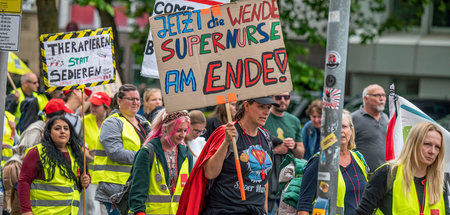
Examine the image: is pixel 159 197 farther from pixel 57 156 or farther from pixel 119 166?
pixel 119 166

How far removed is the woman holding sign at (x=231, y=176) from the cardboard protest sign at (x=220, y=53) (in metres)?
0.24

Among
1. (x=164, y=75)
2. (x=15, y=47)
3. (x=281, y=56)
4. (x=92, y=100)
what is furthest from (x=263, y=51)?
(x=92, y=100)

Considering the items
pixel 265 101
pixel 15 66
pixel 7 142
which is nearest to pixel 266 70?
pixel 265 101

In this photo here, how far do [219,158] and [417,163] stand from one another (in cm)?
138

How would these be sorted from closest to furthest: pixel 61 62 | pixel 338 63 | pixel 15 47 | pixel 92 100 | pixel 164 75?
pixel 338 63
pixel 164 75
pixel 15 47
pixel 61 62
pixel 92 100

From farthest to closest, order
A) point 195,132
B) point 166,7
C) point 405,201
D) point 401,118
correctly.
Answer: point 166,7 < point 195,132 < point 401,118 < point 405,201

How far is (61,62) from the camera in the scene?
7652 millimetres

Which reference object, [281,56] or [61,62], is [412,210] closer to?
[281,56]

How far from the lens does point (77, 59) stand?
7730mm

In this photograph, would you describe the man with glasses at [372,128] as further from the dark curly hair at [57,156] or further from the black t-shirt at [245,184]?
the dark curly hair at [57,156]

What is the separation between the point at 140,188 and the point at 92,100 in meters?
3.23

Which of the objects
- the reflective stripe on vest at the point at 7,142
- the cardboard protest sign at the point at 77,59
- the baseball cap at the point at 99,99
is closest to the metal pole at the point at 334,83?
the cardboard protest sign at the point at 77,59

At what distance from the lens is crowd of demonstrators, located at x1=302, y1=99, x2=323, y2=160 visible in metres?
9.20

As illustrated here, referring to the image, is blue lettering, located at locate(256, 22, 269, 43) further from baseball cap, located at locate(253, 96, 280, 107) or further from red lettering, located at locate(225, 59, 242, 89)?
baseball cap, located at locate(253, 96, 280, 107)
